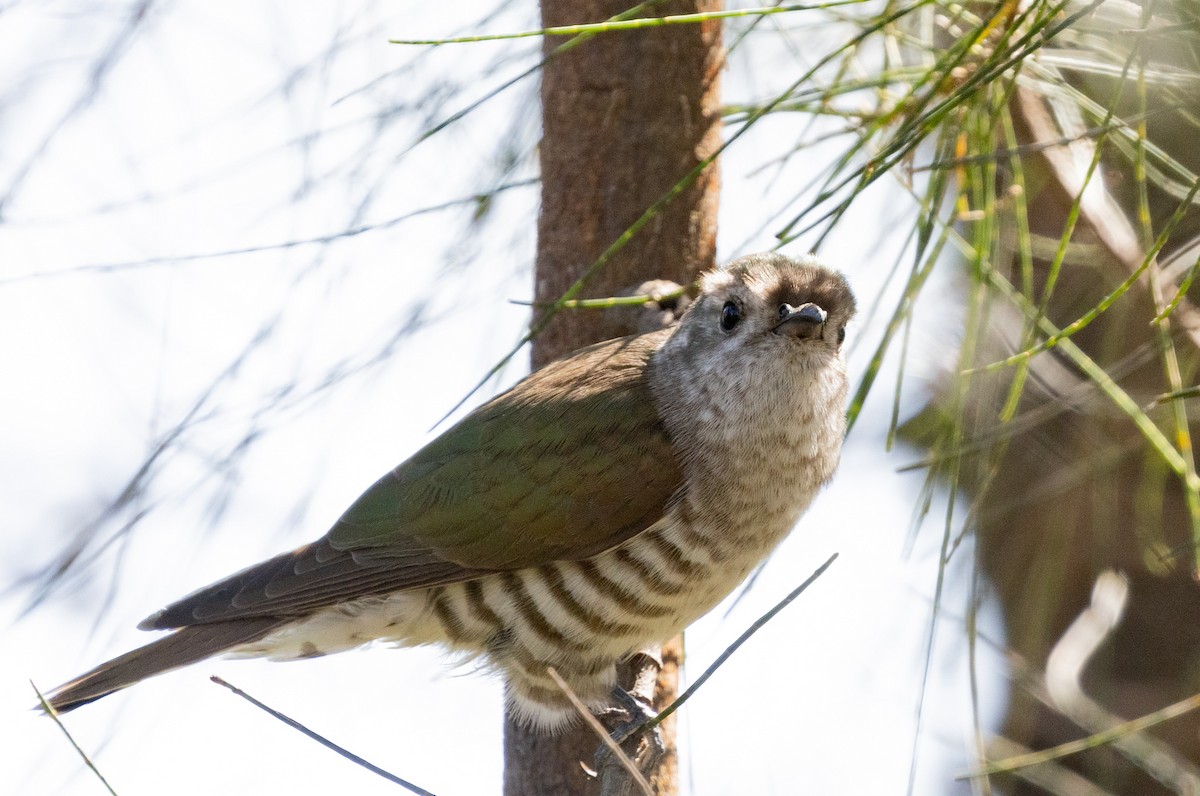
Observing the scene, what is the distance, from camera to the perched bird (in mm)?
3182

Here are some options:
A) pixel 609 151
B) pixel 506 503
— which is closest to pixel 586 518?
pixel 506 503

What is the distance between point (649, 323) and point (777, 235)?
1.45 metres

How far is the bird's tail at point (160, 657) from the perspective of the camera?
10.2 ft

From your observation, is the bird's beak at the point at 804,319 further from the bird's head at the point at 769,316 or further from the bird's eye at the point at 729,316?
the bird's eye at the point at 729,316

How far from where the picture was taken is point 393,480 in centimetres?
351

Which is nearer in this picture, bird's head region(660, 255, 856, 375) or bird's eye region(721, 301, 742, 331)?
bird's head region(660, 255, 856, 375)

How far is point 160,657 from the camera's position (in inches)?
126

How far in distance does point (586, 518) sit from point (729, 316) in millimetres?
646

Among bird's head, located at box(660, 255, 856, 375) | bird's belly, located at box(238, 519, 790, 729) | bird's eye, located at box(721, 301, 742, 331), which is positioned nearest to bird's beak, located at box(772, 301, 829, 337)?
bird's head, located at box(660, 255, 856, 375)

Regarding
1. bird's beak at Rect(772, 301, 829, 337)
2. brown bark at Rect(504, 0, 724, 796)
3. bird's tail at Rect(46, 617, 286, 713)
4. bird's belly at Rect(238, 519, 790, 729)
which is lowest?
bird's belly at Rect(238, 519, 790, 729)

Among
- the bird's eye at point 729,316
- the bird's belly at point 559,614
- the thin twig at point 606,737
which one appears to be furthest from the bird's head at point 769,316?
the thin twig at point 606,737

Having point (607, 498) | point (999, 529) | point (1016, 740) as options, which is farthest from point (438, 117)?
point (1016, 740)

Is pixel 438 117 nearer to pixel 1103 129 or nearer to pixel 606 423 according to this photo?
pixel 606 423

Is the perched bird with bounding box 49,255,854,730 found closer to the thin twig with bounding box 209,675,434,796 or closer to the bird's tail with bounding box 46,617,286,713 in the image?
the bird's tail with bounding box 46,617,286,713
